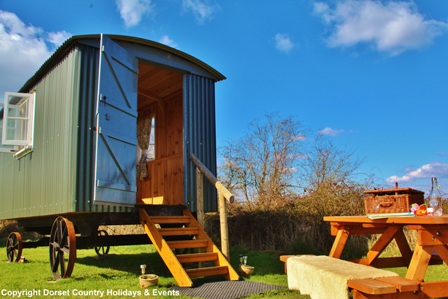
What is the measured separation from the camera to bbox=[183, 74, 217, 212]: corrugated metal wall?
6381mm

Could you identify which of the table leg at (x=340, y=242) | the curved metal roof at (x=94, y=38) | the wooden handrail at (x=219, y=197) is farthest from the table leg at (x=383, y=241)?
the curved metal roof at (x=94, y=38)

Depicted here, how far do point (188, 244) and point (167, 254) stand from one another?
48 centimetres

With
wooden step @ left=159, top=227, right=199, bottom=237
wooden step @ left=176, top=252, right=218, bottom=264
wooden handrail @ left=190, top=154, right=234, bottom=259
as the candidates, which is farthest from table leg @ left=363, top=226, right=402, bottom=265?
wooden step @ left=159, top=227, right=199, bottom=237

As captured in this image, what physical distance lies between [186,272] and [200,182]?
1753mm

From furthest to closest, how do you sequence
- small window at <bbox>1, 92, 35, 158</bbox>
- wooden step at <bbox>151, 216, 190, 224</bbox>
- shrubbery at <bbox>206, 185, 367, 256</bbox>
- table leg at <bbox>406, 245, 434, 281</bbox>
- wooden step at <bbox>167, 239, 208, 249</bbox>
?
shrubbery at <bbox>206, 185, 367, 256</bbox> → small window at <bbox>1, 92, 35, 158</bbox> → wooden step at <bbox>151, 216, 190, 224</bbox> → wooden step at <bbox>167, 239, 208, 249</bbox> → table leg at <bbox>406, 245, 434, 281</bbox>

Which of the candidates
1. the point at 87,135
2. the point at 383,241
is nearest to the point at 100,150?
the point at 87,135

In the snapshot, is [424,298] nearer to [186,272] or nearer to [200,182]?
[186,272]

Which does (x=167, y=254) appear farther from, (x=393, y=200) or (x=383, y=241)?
(x=393, y=200)

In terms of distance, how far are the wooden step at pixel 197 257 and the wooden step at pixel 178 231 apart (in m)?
0.49

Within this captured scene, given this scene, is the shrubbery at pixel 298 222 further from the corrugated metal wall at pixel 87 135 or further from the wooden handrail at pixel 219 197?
the corrugated metal wall at pixel 87 135

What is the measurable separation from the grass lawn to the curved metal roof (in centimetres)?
310

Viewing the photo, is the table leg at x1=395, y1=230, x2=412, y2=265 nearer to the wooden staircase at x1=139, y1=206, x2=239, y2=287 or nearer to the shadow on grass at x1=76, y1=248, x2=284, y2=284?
the shadow on grass at x1=76, y1=248, x2=284, y2=284

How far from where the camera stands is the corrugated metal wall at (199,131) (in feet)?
20.9

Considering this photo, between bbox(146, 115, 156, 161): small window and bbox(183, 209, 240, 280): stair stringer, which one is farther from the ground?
bbox(146, 115, 156, 161): small window
